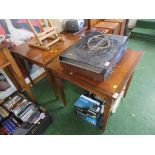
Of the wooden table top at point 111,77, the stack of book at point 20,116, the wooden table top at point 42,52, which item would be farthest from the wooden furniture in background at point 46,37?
the stack of book at point 20,116

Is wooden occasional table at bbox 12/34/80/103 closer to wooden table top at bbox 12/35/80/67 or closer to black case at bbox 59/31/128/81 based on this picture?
wooden table top at bbox 12/35/80/67

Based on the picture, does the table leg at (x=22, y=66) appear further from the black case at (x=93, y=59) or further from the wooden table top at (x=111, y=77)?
the black case at (x=93, y=59)

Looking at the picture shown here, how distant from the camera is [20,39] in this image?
160 centimetres

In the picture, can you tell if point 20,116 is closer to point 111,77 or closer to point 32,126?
point 32,126

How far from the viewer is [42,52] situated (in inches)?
53.8

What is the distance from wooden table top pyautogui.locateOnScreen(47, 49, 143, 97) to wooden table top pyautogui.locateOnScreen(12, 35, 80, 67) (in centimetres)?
14

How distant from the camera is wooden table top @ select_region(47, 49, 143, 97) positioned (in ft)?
2.85

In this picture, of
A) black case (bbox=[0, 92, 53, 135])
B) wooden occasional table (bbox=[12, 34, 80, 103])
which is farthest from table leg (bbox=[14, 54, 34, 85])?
black case (bbox=[0, 92, 53, 135])

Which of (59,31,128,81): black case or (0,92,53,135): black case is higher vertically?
(59,31,128,81): black case

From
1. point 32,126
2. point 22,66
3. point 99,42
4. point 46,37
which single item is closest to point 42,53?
point 46,37

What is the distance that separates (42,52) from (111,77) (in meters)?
0.81

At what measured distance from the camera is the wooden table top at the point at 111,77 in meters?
0.87
